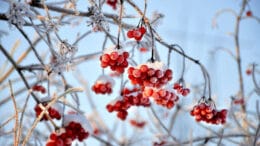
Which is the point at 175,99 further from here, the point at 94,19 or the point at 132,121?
the point at 132,121

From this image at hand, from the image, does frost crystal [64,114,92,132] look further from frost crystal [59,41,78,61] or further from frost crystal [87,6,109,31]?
frost crystal [87,6,109,31]

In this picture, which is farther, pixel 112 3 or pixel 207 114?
pixel 112 3

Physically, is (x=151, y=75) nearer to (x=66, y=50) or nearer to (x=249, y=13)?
(x=66, y=50)

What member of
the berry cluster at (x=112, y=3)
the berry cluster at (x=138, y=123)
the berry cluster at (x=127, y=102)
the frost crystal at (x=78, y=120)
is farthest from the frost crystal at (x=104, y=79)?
the berry cluster at (x=138, y=123)

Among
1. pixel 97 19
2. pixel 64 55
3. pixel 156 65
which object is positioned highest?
pixel 97 19

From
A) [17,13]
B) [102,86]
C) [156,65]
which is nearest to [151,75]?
[156,65]

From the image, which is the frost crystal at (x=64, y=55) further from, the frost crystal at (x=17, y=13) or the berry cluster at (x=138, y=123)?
the berry cluster at (x=138, y=123)

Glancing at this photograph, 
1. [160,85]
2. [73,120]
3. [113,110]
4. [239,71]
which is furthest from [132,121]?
[160,85]
